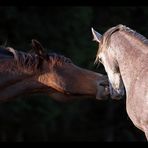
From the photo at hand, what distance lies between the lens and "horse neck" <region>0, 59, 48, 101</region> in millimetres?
4816

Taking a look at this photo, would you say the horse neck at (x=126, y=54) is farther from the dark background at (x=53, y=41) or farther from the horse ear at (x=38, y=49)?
the dark background at (x=53, y=41)

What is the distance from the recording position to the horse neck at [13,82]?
4816 millimetres

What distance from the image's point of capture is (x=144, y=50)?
14.9ft

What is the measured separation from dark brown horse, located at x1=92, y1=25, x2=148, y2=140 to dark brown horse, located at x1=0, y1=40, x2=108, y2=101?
0.37 ft

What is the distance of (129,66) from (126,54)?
0.32 ft

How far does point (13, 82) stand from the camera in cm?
483

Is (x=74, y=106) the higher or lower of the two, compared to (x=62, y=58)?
lower

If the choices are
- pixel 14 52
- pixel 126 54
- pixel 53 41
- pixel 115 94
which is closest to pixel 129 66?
pixel 126 54

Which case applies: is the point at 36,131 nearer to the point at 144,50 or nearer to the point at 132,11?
the point at 132,11

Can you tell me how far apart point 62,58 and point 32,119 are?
8.05 metres

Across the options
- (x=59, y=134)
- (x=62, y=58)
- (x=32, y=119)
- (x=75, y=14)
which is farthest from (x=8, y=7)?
(x=62, y=58)

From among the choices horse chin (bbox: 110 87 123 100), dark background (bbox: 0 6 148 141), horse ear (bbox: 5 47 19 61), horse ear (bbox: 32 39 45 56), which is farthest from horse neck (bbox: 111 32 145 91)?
dark background (bbox: 0 6 148 141)

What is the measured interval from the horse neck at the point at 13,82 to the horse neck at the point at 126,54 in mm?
569

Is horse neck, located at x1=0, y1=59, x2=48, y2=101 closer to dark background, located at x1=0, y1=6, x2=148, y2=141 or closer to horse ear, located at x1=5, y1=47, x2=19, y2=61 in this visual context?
horse ear, located at x1=5, y1=47, x2=19, y2=61
